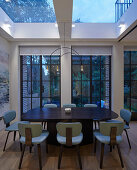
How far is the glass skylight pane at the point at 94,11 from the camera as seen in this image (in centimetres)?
387

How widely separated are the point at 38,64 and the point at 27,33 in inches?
47.0

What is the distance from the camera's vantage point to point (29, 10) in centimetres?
397

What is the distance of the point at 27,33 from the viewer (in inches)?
162

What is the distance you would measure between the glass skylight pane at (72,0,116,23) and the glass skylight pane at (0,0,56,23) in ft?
2.92

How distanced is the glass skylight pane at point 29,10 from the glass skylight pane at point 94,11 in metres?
0.89

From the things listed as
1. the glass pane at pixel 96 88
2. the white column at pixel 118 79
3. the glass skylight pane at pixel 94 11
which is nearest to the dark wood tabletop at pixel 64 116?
the white column at pixel 118 79

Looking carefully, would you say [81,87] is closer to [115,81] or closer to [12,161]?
[115,81]

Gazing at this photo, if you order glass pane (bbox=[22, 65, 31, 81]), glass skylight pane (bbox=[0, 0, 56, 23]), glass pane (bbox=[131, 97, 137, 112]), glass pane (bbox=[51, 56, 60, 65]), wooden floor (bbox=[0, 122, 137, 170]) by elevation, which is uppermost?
glass skylight pane (bbox=[0, 0, 56, 23])

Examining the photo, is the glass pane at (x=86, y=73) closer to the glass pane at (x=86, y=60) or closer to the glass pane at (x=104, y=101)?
the glass pane at (x=86, y=60)

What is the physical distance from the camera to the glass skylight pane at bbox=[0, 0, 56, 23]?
3735 mm

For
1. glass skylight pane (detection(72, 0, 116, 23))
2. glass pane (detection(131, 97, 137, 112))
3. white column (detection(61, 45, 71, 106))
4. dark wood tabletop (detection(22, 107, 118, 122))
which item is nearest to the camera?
dark wood tabletop (detection(22, 107, 118, 122))

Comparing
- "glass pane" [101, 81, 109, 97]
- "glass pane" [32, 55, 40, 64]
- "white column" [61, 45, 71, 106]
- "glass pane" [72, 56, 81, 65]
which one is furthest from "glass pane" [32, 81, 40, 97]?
"glass pane" [101, 81, 109, 97]

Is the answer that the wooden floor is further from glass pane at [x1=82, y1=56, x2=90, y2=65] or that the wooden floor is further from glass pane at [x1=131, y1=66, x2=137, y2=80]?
glass pane at [x1=82, y1=56, x2=90, y2=65]

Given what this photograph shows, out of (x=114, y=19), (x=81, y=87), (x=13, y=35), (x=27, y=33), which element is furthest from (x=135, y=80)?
(x=13, y=35)
